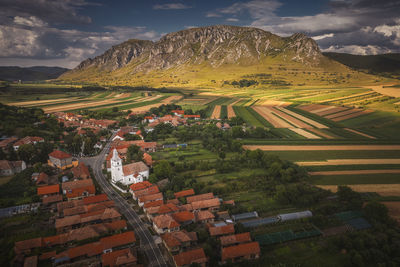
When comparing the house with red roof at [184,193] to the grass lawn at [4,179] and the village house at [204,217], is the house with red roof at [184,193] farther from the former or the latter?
the grass lawn at [4,179]

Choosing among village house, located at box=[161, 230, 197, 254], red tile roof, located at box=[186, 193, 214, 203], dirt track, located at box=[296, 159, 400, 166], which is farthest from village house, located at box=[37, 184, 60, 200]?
dirt track, located at box=[296, 159, 400, 166]

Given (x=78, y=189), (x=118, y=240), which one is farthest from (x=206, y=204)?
(x=78, y=189)

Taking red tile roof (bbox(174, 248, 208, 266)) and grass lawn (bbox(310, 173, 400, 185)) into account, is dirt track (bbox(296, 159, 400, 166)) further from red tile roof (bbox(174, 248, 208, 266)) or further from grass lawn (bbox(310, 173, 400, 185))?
red tile roof (bbox(174, 248, 208, 266))

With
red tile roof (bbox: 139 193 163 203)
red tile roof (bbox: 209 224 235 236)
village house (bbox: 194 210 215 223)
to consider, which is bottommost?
village house (bbox: 194 210 215 223)

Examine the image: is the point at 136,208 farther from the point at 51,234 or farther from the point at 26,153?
the point at 26,153

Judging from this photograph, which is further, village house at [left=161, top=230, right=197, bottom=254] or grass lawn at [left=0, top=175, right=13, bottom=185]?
grass lawn at [left=0, top=175, right=13, bottom=185]

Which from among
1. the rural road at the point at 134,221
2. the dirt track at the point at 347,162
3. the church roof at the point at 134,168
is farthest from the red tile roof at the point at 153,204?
the dirt track at the point at 347,162
